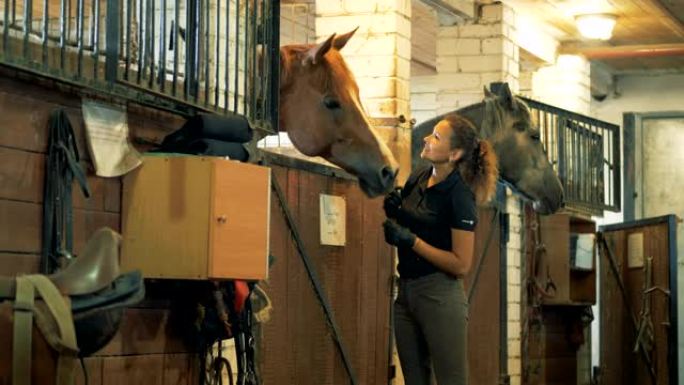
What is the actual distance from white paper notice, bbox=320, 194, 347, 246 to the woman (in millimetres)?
830

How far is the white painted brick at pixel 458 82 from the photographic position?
29.1 feet

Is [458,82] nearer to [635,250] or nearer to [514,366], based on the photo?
[635,250]

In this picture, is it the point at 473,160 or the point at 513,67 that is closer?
the point at 473,160

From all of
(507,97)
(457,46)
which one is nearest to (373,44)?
(507,97)

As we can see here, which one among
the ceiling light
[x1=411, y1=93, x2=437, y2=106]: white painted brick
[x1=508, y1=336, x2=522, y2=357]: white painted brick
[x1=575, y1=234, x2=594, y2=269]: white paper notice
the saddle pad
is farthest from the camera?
[x1=411, y1=93, x2=437, y2=106]: white painted brick

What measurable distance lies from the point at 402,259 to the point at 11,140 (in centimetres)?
176

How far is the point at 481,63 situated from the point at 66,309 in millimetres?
5894

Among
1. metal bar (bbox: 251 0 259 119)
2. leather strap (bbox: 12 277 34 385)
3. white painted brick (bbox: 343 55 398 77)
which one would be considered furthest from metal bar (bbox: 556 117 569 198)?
leather strap (bbox: 12 277 34 385)

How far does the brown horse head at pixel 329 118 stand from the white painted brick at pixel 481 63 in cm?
345

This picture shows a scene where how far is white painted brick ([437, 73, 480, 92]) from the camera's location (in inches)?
349

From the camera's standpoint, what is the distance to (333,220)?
607 cm

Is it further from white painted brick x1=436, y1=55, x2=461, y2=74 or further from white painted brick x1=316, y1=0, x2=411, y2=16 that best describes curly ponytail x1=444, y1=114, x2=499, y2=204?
white painted brick x1=436, y1=55, x2=461, y2=74

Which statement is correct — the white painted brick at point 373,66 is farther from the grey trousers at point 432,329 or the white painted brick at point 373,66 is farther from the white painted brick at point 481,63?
the grey trousers at point 432,329

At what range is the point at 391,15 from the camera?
7.14 metres
